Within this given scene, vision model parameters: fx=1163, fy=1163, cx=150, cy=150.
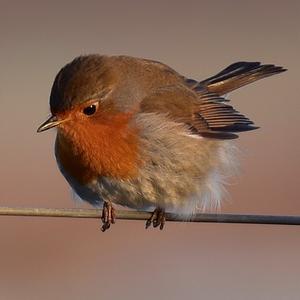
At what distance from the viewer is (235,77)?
28.3 feet

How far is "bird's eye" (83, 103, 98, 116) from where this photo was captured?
691 cm

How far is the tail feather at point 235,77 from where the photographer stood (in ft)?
27.7

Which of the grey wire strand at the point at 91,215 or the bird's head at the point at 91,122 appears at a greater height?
the bird's head at the point at 91,122

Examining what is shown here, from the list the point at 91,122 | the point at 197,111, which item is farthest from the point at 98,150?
the point at 197,111

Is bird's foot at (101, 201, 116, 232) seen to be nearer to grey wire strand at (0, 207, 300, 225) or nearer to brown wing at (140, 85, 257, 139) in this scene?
brown wing at (140, 85, 257, 139)

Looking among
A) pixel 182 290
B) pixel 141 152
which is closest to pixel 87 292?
pixel 182 290

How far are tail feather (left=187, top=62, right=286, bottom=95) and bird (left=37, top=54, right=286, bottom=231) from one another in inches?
29.8

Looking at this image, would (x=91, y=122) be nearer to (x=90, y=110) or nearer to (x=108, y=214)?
(x=90, y=110)

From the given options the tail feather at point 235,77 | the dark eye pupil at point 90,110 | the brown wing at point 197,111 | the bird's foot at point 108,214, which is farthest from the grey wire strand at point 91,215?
the tail feather at point 235,77

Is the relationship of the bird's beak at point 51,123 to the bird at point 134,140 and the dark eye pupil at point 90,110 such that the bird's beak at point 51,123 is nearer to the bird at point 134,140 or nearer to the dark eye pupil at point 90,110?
the bird at point 134,140

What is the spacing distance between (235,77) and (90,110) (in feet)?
6.54
